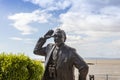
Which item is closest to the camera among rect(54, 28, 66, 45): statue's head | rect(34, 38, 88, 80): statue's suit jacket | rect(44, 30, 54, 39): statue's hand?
rect(34, 38, 88, 80): statue's suit jacket

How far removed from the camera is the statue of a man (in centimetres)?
660

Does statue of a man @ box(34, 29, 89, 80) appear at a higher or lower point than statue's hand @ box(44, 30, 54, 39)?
lower

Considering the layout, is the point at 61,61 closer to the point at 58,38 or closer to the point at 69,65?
the point at 69,65

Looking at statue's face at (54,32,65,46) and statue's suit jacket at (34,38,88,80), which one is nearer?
statue's suit jacket at (34,38,88,80)

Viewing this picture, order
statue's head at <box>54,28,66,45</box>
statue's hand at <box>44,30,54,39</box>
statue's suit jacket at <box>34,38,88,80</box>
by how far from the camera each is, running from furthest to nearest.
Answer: statue's hand at <box>44,30,54,39</box> → statue's head at <box>54,28,66,45</box> → statue's suit jacket at <box>34,38,88,80</box>

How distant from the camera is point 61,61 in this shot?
6.62 meters

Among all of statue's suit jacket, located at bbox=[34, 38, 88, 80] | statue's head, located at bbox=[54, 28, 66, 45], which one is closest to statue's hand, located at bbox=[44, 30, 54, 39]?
statue's head, located at bbox=[54, 28, 66, 45]

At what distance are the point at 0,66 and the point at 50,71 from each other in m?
7.29

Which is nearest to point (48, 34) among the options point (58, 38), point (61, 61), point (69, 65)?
point (58, 38)

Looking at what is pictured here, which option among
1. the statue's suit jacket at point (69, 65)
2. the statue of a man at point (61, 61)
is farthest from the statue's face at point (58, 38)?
the statue's suit jacket at point (69, 65)

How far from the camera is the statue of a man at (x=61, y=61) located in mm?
6598

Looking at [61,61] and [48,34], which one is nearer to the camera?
[61,61]

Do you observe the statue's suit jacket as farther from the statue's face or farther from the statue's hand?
the statue's hand

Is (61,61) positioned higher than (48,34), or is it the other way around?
(48,34)
